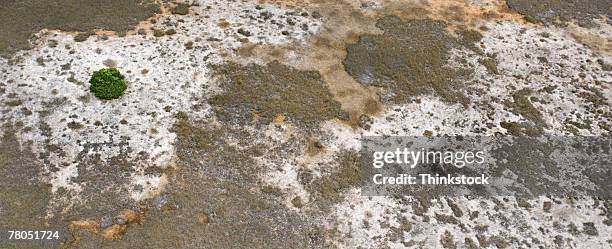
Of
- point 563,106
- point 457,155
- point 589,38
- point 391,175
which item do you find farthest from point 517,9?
point 391,175

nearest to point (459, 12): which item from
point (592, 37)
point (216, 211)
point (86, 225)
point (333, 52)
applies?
point (592, 37)

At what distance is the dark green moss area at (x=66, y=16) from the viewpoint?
2462 centimetres

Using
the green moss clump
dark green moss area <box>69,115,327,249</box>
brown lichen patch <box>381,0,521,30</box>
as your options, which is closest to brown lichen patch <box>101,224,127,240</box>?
dark green moss area <box>69,115,327,249</box>

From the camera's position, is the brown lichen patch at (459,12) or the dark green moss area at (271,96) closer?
the dark green moss area at (271,96)

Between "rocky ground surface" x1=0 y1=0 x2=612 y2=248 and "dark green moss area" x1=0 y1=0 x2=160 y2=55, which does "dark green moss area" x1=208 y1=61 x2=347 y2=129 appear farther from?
"dark green moss area" x1=0 y1=0 x2=160 y2=55

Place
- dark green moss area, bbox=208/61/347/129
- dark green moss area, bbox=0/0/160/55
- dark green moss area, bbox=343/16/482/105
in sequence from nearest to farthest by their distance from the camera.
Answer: dark green moss area, bbox=208/61/347/129 < dark green moss area, bbox=343/16/482/105 < dark green moss area, bbox=0/0/160/55

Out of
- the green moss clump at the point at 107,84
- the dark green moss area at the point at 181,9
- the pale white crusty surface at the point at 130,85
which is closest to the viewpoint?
the pale white crusty surface at the point at 130,85

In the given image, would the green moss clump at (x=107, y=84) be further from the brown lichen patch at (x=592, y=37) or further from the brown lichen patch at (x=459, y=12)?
the brown lichen patch at (x=592, y=37)

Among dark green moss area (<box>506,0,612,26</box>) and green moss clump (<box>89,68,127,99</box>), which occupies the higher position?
dark green moss area (<box>506,0,612,26</box>)

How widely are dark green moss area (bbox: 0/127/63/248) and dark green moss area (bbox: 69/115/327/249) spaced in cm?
187

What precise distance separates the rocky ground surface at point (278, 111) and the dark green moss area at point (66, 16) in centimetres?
10

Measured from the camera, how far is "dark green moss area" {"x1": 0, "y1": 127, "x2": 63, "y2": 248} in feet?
56.0

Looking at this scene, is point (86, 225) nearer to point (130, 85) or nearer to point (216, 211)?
point (216, 211)

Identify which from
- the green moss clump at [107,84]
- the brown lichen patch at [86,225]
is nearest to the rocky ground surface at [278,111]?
the brown lichen patch at [86,225]
